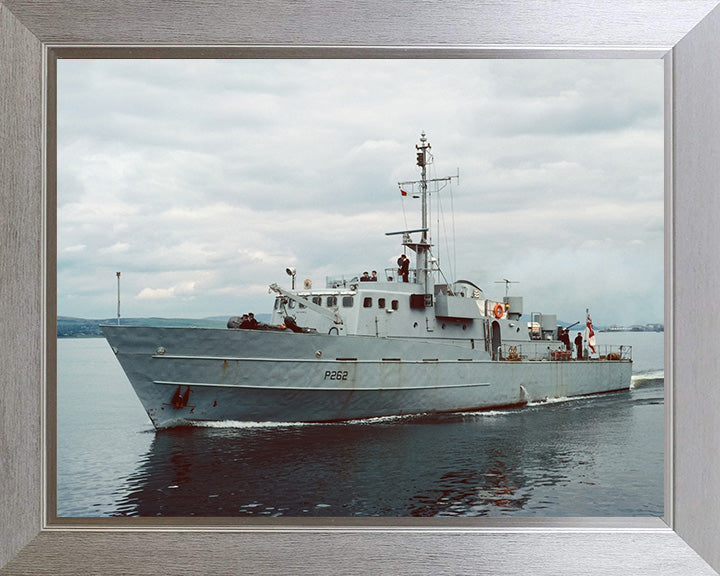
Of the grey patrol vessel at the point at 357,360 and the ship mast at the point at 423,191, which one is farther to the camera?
the grey patrol vessel at the point at 357,360

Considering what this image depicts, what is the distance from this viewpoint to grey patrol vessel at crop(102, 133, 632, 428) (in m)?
6.10

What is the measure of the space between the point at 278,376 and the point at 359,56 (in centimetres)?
400

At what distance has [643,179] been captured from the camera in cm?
361

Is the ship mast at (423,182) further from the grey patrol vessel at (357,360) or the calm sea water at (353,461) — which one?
the calm sea water at (353,461)

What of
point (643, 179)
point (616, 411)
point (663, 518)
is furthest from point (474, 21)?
point (616, 411)

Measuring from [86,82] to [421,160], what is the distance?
1805 millimetres

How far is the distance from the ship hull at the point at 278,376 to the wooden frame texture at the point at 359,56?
3.05m

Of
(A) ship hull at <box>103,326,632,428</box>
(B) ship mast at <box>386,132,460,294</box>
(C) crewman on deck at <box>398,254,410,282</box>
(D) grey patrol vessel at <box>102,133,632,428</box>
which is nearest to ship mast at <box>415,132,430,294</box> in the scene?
(B) ship mast at <box>386,132,460,294</box>

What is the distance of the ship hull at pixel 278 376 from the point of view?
6090 mm

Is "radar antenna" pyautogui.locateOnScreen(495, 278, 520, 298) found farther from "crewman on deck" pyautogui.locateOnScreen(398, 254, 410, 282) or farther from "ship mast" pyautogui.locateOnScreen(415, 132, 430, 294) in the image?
"crewman on deck" pyautogui.locateOnScreen(398, 254, 410, 282)

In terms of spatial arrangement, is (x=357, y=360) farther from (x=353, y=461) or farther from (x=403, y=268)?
(x=353, y=461)

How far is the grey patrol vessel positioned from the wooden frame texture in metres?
2.38

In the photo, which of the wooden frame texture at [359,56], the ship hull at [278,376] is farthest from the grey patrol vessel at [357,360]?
the wooden frame texture at [359,56]

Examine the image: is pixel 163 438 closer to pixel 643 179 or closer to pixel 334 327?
pixel 334 327
